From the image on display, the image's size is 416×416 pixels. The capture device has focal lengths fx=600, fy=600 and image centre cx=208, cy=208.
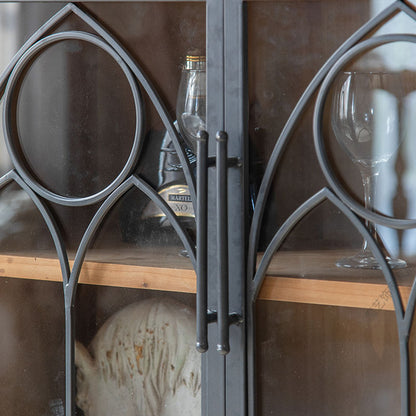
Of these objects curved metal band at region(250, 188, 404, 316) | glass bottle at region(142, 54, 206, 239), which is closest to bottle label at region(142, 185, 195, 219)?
glass bottle at region(142, 54, 206, 239)

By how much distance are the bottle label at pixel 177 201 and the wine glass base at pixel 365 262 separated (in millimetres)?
188

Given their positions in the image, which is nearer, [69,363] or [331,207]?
[331,207]

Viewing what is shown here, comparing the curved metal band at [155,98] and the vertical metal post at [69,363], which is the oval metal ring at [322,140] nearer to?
the curved metal band at [155,98]

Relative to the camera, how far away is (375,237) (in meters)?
0.64

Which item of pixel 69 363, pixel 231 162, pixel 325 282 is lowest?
pixel 69 363

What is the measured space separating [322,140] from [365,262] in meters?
0.14

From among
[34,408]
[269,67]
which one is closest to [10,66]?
[269,67]

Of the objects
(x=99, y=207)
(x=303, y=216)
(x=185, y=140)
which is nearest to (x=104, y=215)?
(x=99, y=207)

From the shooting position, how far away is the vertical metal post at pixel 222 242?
2.20 ft

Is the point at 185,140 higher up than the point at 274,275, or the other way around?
the point at 185,140

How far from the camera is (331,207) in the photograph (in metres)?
0.66

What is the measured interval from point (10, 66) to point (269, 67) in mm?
365

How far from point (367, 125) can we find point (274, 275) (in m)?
0.20

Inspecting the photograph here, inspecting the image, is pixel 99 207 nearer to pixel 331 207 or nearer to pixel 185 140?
pixel 185 140
